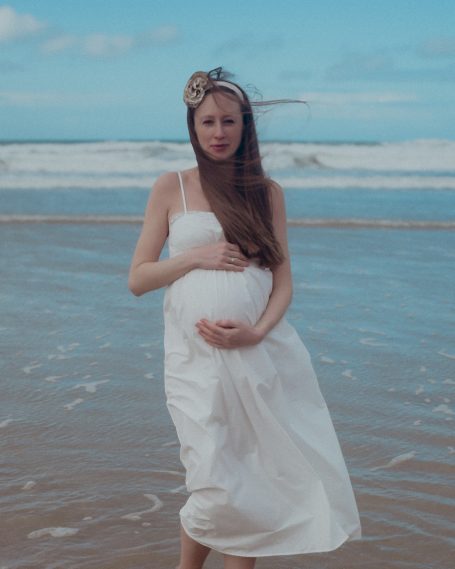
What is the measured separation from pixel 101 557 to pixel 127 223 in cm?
989

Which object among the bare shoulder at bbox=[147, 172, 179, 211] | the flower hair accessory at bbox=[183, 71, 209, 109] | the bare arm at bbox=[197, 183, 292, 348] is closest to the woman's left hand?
the bare arm at bbox=[197, 183, 292, 348]

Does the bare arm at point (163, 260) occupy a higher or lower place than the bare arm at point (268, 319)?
higher

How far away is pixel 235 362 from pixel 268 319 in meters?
0.20

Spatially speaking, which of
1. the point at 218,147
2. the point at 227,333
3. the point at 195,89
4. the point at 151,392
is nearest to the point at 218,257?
the point at 227,333

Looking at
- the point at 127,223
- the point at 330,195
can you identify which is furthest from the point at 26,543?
the point at 330,195

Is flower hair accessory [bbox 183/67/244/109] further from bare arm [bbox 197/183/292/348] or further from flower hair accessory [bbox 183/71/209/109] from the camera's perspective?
bare arm [bbox 197/183/292/348]

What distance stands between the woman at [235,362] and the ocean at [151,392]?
1.60 feet

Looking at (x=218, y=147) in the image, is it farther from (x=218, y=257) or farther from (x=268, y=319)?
(x=268, y=319)

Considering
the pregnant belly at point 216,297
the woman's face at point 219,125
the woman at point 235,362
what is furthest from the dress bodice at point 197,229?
the woman's face at point 219,125

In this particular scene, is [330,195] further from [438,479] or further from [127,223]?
[438,479]

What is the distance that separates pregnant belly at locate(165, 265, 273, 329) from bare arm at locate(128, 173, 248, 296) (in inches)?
1.2

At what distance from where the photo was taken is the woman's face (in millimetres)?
3105

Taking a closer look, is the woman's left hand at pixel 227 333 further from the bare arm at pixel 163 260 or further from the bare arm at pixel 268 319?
the bare arm at pixel 163 260

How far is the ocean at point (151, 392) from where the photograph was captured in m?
3.68
